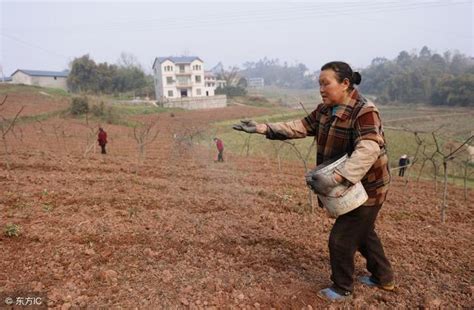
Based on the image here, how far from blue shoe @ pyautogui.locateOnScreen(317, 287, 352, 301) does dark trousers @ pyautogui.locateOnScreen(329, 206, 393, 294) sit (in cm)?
3

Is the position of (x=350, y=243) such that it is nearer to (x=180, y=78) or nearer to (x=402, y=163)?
(x=402, y=163)

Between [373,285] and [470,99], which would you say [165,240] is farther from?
[470,99]

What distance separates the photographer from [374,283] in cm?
280

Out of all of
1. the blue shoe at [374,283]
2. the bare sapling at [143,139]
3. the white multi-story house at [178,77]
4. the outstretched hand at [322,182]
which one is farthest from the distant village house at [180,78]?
the outstretched hand at [322,182]

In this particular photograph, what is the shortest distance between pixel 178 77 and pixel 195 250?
4838cm

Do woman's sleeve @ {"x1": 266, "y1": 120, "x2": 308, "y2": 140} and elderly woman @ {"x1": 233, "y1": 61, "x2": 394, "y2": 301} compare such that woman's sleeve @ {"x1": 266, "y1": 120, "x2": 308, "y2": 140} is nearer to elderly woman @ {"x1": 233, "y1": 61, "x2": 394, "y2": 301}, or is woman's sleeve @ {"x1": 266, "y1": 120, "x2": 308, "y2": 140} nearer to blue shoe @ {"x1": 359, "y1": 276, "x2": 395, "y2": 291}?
elderly woman @ {"x1": 233, "y1": 61, "x2": 394, "y2": 301}

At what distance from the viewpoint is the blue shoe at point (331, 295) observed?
256 cm

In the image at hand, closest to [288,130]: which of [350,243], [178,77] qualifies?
[350,243]

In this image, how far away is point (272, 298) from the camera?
8.50ft

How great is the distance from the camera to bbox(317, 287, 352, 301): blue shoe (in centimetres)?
256

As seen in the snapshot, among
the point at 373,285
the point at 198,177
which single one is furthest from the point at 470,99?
the point at 373,285

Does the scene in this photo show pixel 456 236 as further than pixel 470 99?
No

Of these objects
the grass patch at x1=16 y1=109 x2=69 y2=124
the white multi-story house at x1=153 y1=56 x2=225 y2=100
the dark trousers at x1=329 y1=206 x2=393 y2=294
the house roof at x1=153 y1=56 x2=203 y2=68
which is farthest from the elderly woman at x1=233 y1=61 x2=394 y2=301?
the house roof at x1=153 y1=56 x2=203 y2=68

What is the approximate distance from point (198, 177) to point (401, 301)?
632 centimetres
